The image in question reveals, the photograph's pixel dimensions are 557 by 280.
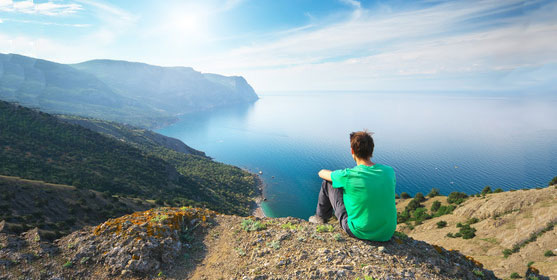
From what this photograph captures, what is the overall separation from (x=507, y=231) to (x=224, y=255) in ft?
102

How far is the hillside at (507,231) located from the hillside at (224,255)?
14.2m

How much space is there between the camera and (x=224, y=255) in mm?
8109

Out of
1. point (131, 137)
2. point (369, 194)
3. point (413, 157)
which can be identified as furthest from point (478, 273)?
point (413, 157)

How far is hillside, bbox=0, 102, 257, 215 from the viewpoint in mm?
39188

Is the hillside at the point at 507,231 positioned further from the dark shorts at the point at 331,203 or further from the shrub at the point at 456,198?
the dark shorts at the point at 331,203

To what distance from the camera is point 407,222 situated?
3956 centimetres

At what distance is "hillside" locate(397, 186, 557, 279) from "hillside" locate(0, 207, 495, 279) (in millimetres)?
14221

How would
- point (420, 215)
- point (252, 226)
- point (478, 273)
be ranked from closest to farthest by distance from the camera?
1. point (478, 273)
2. point (252, 226)
3. point (420, 215)

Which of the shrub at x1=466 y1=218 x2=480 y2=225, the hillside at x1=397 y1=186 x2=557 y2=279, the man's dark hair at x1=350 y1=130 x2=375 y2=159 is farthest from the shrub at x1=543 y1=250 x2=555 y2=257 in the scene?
the man's dark hair at x1=350 y1=130 x2=375 y2=159

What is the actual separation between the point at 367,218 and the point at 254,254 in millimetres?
3995

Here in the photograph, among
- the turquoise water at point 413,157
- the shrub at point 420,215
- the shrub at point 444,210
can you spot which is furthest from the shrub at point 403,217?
the turquoise water at point 413,157

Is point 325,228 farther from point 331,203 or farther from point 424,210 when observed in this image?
point 424,210

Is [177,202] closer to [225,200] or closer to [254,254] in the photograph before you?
[225,200]

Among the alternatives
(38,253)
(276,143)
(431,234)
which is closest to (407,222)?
(431,234)
